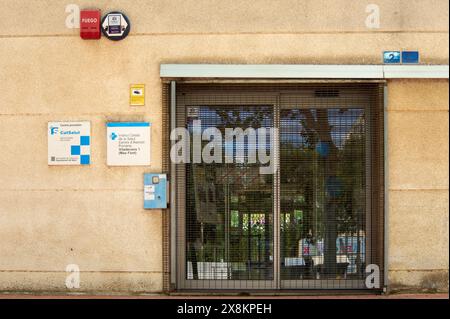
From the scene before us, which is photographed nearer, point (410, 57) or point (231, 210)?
point (410, 57)

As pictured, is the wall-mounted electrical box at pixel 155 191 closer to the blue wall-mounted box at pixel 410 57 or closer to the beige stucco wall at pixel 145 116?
the beige stucco wall at pixel 145 116

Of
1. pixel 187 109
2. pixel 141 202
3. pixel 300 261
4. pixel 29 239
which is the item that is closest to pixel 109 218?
pixel 141 202

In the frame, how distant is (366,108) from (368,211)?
1.27 metres

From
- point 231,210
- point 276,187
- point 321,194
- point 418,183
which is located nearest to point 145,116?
point 231,210

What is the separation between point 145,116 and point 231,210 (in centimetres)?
155

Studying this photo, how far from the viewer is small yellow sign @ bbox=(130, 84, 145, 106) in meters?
7.11

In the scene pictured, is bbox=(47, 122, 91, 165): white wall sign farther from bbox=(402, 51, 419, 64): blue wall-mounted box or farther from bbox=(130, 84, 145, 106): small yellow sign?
bbox=(402, 51, 419, 64): blue wall-mounted box

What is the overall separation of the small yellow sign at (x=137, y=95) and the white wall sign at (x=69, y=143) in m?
0.60

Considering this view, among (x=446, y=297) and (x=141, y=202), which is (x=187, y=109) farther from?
(x=446, y=297)

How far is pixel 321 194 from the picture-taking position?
729 cm

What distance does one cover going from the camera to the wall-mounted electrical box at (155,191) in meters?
7.07

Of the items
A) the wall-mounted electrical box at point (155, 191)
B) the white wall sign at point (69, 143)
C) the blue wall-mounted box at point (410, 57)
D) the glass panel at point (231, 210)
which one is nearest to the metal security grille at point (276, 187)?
the glass panel at point (231, 210)

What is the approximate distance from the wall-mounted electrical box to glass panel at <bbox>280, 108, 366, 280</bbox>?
4.71 ft

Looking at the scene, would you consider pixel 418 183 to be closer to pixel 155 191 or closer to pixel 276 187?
pixel 276 187
